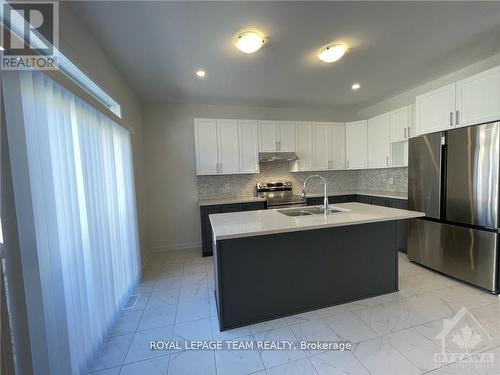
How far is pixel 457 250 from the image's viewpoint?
2.50 meters

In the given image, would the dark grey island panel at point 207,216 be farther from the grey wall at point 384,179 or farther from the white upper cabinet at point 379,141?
the grey wall at point 384,179

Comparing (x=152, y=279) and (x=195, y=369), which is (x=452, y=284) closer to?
(x=195, y=369)

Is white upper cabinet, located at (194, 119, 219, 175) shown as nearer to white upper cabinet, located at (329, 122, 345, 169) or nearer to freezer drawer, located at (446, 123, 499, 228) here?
white upper cabinet, located at (329, 122, 345, 169)

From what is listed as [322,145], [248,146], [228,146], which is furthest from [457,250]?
[228,146]

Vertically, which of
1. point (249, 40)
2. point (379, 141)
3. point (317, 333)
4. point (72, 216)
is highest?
point (249, 40)

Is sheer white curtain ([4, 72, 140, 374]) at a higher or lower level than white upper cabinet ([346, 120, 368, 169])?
Result: lower

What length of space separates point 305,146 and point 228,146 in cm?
158

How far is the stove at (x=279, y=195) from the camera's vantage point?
154 inches

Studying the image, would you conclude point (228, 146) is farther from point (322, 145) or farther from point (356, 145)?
point (356, 145)

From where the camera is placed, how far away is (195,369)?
151 cm

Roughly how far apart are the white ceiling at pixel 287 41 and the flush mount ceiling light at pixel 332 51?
9cm

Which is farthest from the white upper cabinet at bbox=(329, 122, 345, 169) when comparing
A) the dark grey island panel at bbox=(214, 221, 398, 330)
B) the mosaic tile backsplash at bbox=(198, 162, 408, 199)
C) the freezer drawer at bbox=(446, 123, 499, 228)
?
the dark grey island panel at bbox=(214, 221, 398, 330)

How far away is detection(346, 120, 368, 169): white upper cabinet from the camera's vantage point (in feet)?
13.9

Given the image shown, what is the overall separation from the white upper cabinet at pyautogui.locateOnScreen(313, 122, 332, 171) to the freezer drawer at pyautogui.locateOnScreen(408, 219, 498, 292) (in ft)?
6.10
